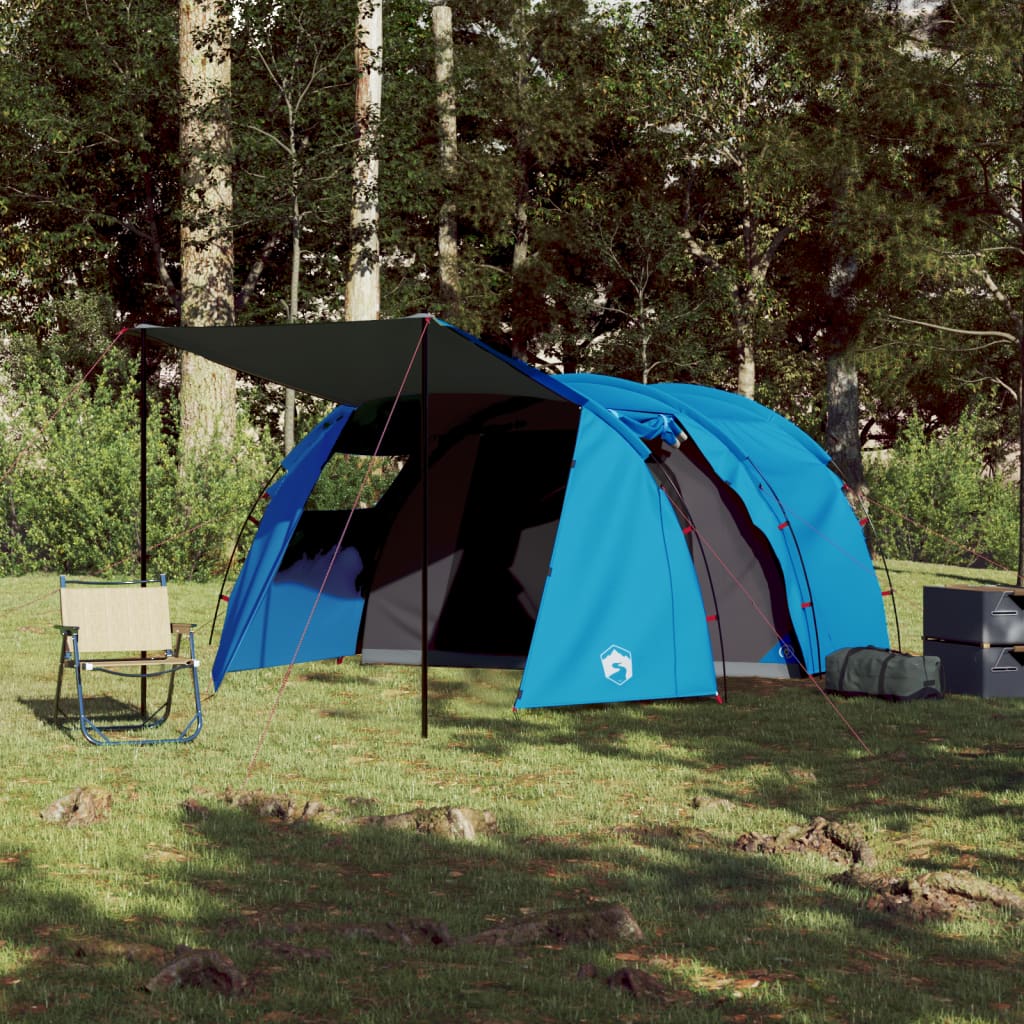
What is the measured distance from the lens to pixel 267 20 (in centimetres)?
1977

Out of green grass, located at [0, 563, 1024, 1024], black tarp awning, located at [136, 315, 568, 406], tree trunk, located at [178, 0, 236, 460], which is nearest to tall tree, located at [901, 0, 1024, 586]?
tree trunk, located at [178, 0, 236, 460]

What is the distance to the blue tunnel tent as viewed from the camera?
29.4ft

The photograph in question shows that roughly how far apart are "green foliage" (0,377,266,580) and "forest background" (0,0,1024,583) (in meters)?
0.04

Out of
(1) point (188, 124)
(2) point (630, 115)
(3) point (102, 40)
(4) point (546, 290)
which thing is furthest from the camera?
(4) point (546, 290)

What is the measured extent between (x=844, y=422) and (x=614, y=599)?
16076mm

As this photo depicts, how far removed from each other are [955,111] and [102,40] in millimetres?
12992

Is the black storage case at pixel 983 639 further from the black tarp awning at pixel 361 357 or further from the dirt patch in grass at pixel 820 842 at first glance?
the dirt patch in grass at pixel 820 842

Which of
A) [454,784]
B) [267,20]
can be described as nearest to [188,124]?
[267,20]

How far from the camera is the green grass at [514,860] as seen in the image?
4090 mm

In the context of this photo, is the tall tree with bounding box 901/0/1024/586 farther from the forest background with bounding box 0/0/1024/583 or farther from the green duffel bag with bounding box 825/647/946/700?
the green duffel bag with bounding box 825/647/946/700

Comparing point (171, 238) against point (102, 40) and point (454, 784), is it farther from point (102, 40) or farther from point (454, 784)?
point (454, 784)

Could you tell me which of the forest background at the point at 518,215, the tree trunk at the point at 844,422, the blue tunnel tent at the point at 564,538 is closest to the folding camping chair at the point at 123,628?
the blue tunnel tent at the point at 564,538

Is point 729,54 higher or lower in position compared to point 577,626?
higher

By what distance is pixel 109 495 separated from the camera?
55.8 feet
